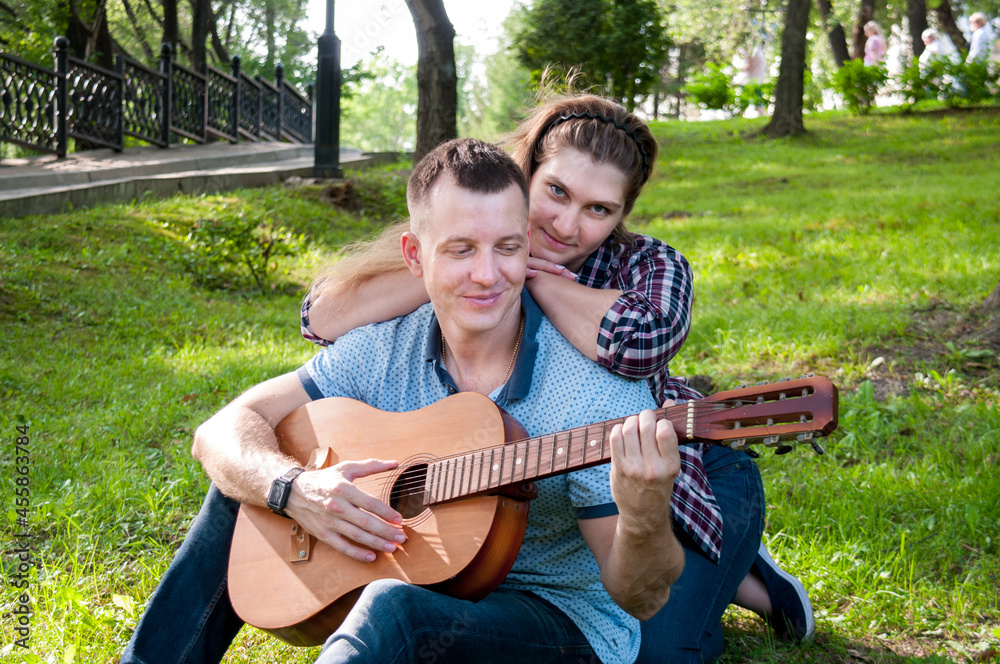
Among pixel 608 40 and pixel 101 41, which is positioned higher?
pixel 608 40

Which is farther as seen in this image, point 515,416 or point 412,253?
point 412,253

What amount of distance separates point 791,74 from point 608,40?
3.44m

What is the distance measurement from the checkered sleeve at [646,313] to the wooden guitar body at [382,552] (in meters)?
0.35

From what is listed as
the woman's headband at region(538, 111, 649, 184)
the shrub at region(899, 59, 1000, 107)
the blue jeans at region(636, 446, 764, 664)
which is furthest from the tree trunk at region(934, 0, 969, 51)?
the blue jeans at region(636, 446, 764, 664)

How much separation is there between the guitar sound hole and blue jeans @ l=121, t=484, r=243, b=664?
21.7 inches

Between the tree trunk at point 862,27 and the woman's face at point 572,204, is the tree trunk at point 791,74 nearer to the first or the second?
the tree trunk at point 862,27

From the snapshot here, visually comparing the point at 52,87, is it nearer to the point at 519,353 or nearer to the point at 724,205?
the point at 724,205

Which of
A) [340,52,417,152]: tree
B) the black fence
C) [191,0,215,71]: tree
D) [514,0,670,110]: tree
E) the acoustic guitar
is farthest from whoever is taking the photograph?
[340,52,417,152]: tree

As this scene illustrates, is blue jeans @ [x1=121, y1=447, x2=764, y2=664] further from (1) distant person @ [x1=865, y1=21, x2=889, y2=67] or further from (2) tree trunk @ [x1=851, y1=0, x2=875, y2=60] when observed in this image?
(2) tree trunk @ [x1=851, y1=0, x2=875, y2=60]

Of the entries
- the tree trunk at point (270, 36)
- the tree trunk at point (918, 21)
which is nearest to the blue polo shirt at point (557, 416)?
the tree trunk at point (918, 21)

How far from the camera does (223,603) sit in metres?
2.28

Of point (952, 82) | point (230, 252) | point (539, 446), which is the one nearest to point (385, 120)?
point (952, 82)

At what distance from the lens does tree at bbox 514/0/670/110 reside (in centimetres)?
1556

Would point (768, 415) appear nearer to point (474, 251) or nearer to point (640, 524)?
point (640, 524)
